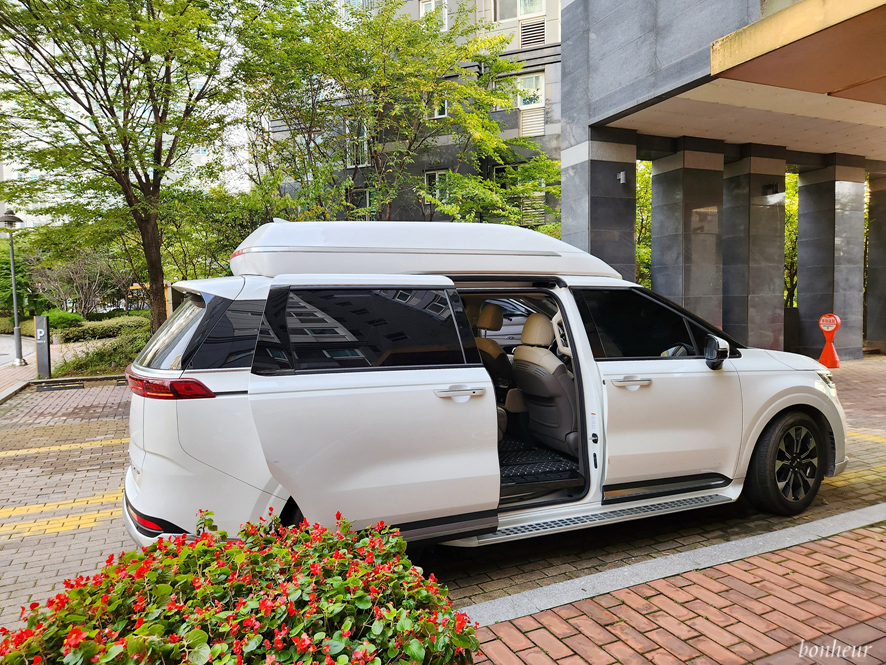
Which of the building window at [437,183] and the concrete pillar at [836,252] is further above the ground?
the building window at [437,183]

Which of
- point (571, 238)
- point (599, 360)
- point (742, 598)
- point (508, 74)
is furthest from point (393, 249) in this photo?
point (508, 74)

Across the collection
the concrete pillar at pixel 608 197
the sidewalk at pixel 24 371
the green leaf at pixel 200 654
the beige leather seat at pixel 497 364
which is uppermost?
the concrete pillar at pixel 608 197

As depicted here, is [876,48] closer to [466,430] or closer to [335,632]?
[466,430]

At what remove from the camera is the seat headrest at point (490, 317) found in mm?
5426

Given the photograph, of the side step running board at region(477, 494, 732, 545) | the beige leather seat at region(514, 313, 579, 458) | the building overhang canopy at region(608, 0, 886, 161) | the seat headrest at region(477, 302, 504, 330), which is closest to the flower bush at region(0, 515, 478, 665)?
the side step running board at region(477, 494, 732, 545)

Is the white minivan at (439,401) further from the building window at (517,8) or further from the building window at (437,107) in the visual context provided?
the building window at (517,8)

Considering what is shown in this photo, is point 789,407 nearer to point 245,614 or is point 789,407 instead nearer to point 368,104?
point 245,614

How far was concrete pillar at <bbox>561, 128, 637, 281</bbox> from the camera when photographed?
12.1 m

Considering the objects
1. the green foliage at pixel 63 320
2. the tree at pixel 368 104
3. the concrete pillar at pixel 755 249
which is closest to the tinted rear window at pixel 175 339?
the tree at pixel 368 104

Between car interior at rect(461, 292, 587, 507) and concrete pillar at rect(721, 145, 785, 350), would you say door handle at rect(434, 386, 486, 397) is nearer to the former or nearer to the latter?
car interior at rect(461, 292, 587, 507)

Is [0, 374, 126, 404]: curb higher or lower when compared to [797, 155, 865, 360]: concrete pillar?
lower

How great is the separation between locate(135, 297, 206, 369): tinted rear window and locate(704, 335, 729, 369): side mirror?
10.9 feet

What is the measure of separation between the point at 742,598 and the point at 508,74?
65.9 feet

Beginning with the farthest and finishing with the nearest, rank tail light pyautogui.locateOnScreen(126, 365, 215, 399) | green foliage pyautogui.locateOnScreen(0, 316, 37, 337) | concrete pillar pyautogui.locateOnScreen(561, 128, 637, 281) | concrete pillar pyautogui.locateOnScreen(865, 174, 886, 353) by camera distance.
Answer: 1. green foliage pyautogui.locateOnScreen(0, 316, 37, 337)
2. concrete pillar pyautogui.locateOnScreen(865, 174, 886, 353)
3. concrete pillar pyautogui.locateOnScreen(561, 128, 637, 281)
4. tail light pyautogui.locateOnScreen(126, 365, 215, 399)
